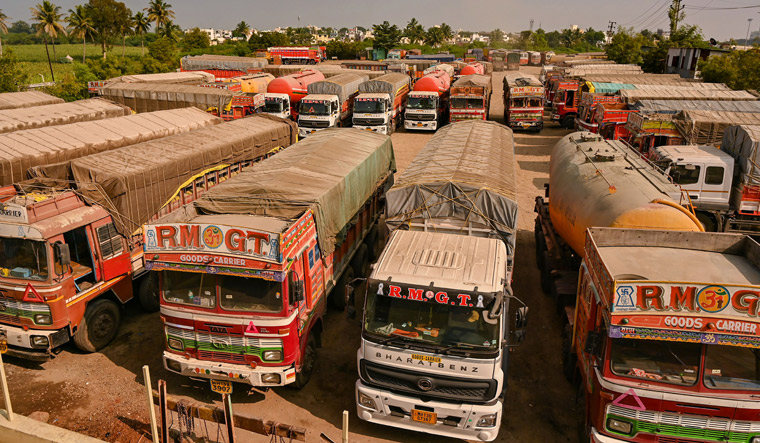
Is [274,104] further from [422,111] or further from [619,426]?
[619,426]

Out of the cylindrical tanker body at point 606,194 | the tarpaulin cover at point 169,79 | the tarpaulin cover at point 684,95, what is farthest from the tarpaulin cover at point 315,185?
the tarpaulin cover at point 169,79

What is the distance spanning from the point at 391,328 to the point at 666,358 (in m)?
3.52

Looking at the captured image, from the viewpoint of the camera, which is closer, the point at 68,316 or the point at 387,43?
the point at 68,316

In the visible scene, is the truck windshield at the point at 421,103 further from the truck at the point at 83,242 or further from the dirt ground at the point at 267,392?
the dirt ground at the point at 267,392

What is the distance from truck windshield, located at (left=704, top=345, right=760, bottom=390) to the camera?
6098mm

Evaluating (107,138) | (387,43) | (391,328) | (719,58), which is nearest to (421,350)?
(391,328)

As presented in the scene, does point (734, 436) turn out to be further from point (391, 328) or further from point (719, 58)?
point (719, 58)

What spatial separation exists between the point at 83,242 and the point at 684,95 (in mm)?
31734

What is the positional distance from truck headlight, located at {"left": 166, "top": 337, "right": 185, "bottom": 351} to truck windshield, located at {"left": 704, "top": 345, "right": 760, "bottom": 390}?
7510mm

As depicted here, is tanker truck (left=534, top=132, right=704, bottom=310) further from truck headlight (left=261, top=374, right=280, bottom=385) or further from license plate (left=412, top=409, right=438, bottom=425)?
truck headlight (left=261, top=374, right=280, bottom=385)

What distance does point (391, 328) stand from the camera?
7246 mm

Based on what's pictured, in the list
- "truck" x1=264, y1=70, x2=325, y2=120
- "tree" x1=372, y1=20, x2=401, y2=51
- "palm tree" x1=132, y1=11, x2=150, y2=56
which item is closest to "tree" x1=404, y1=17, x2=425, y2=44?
"tree" x1=372, y1=20, x2=401, y2=51

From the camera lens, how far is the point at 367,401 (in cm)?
755

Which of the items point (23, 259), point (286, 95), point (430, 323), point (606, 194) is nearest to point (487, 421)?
point (430, 323)
